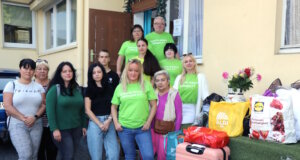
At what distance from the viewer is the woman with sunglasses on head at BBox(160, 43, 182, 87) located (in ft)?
14.3

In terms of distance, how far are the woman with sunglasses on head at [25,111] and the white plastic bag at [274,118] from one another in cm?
256

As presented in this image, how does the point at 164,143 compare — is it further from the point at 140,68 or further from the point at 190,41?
the point at 190,41

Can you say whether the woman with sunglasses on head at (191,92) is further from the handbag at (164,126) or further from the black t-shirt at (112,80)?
the black t-shirt at (112,80)

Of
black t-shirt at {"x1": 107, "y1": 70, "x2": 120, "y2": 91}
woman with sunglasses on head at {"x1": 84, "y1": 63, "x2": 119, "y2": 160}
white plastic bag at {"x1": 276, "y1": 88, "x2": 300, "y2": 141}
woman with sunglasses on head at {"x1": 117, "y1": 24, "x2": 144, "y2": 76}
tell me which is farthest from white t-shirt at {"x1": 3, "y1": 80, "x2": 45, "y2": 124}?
white plastic bag at {"x1": 276, "y1": 88, "x2": 300, "y2": 141}

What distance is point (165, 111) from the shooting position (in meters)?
3.57

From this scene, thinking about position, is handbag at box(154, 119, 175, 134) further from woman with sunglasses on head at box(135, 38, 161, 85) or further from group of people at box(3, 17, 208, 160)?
woman with sunglasses on head at box(135, 38, 161, 85)

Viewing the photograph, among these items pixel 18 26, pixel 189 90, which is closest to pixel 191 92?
pixel 189 90

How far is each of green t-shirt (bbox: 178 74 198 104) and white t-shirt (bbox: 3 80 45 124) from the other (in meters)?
1.88

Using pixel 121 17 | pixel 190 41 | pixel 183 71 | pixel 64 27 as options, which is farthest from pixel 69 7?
pixel 183 71

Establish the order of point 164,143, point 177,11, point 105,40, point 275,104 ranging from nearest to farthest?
point 275,104, point 164,143, point 177,11, point 105,40

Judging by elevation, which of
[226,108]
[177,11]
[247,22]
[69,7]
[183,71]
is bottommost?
[226,108]

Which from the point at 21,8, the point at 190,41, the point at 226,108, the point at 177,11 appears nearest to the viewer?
the point at 226,108

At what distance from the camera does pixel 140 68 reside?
3.46 m

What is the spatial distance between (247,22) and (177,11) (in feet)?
6.87
